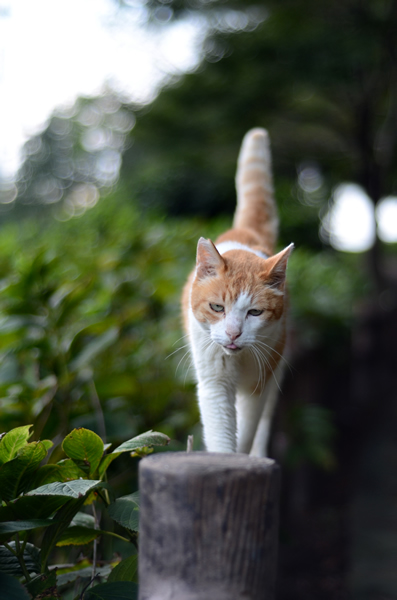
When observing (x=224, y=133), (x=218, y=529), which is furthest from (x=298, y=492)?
(x=224, y=133)

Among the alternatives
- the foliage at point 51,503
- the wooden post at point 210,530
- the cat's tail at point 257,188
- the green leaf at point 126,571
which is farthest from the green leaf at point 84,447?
the cat's tail at point 257,188

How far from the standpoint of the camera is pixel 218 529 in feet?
2.63

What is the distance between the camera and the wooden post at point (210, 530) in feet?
2.63

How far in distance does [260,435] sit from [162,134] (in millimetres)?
8094

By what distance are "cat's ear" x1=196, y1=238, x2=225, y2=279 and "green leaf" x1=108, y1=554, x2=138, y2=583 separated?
90 cm

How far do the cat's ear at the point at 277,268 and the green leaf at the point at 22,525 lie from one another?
0.95 m

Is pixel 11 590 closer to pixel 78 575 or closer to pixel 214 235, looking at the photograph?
pixel 78 575

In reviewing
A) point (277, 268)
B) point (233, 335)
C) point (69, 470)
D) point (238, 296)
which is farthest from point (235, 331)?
point (69, 470)

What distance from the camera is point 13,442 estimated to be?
1.19 m

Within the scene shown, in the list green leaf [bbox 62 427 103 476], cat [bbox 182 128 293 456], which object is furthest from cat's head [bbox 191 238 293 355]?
green leaf [bbox 62 427 103 476]

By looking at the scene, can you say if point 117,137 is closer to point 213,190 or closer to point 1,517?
point 213,190

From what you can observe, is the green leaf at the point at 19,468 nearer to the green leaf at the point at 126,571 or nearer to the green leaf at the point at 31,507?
the green leaf at the point at 31,507

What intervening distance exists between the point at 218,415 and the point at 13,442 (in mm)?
835

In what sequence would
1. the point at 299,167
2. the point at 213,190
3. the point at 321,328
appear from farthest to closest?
1. the point at 299,167
2. the point at 213,190
3. the point at 321,328
